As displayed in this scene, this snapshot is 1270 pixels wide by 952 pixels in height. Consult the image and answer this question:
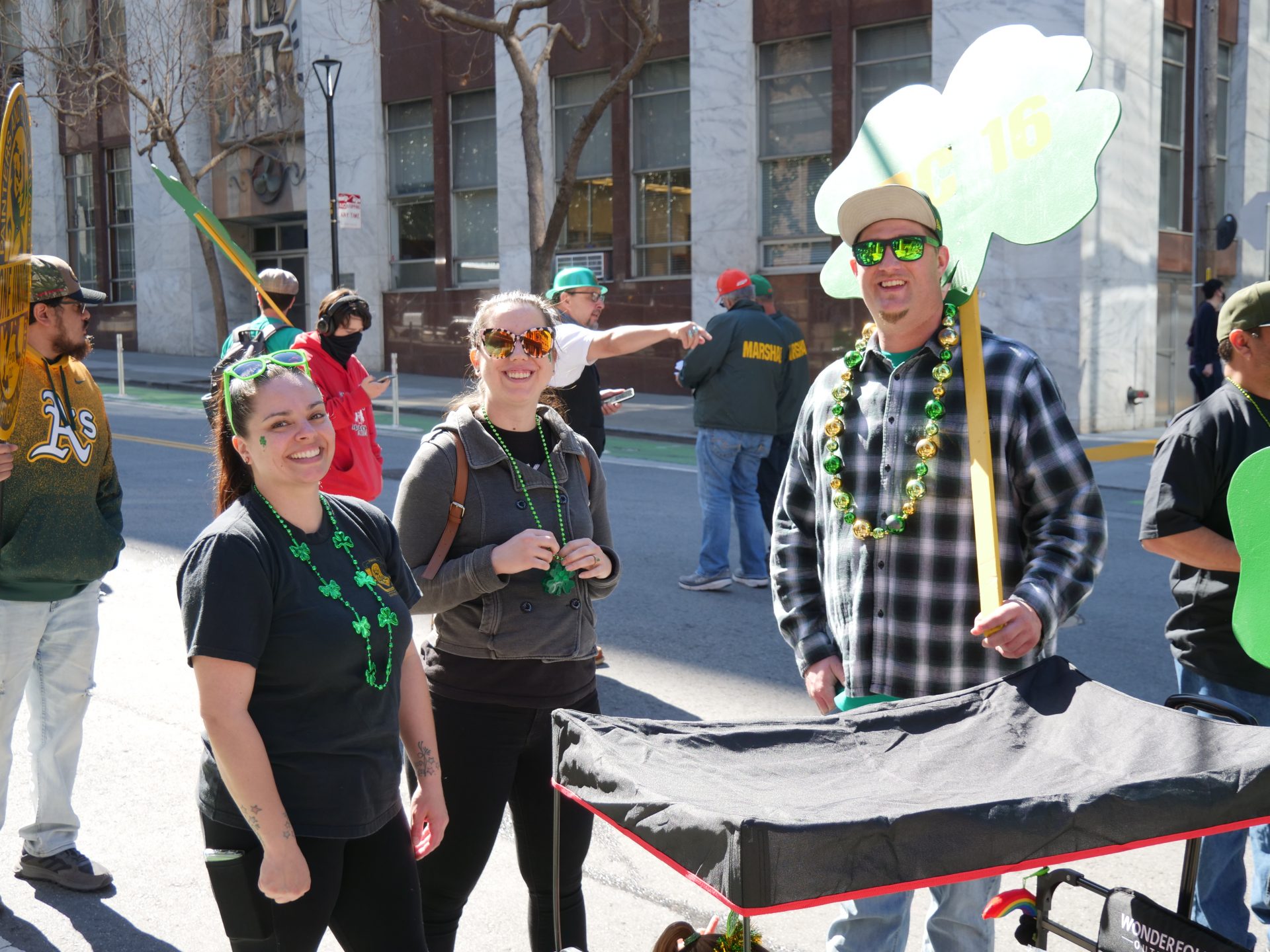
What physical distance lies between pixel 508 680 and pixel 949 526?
1149 mm

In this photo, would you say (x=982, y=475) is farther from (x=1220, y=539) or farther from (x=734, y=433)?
(x=734, y=433)

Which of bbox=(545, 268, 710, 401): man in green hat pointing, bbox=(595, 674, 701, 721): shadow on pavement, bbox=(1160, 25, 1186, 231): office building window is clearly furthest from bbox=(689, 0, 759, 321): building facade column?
bbox=(595, 674, 701, 721): shadow on pavement

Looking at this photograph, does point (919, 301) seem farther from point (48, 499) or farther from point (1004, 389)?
point (48, 499)

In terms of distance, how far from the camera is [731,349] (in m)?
8.66

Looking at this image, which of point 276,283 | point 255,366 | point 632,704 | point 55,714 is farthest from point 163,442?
point 255,366

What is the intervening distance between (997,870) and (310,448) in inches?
63.4

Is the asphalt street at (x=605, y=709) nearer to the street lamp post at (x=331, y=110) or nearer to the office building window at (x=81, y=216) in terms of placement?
the street lamp post at (x=331, y=110)

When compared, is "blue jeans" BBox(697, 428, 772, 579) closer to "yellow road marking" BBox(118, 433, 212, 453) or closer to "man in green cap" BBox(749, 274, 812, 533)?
"man in green cap" BBox(749, 274, 812, 533)

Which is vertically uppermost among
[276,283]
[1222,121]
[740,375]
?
[1222,121]

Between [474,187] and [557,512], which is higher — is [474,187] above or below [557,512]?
above

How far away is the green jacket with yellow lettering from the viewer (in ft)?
28.0

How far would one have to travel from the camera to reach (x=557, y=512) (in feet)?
11.0

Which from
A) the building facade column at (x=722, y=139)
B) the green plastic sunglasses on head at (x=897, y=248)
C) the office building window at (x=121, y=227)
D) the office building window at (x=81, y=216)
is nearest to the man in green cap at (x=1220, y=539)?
the green plastic sunglasses on head at (x=897, y=248)

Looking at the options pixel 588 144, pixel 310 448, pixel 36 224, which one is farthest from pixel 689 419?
pixel 36 224
